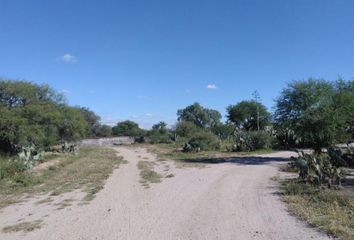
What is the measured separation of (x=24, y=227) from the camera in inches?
341

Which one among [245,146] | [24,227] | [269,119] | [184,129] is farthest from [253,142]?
[24,227]

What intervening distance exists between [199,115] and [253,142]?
54.8 metres

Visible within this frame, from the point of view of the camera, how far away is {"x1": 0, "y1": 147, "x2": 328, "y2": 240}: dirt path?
25.8ft

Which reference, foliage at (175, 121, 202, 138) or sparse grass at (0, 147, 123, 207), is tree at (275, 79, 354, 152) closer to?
sparse grass at (0, 147, 123, 207)

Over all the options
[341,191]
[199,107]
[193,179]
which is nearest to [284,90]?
[193,179]

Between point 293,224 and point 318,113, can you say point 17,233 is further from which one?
point 318,113

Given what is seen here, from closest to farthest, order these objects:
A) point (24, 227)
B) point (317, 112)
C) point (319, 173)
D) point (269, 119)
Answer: point (24, 227), point (319, 173), point (317, 112), point (269, 119)

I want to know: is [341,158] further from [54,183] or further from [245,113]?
[245,113]

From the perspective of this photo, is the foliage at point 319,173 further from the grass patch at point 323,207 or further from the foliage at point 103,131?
the foliage at point 103,131

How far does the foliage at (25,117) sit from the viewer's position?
81.6ft

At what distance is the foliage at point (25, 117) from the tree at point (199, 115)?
56190mm

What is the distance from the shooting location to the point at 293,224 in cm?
824

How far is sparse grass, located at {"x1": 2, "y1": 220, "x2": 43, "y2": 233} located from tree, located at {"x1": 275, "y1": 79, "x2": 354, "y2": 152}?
17202 millimetres

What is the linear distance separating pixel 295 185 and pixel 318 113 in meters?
10.9
